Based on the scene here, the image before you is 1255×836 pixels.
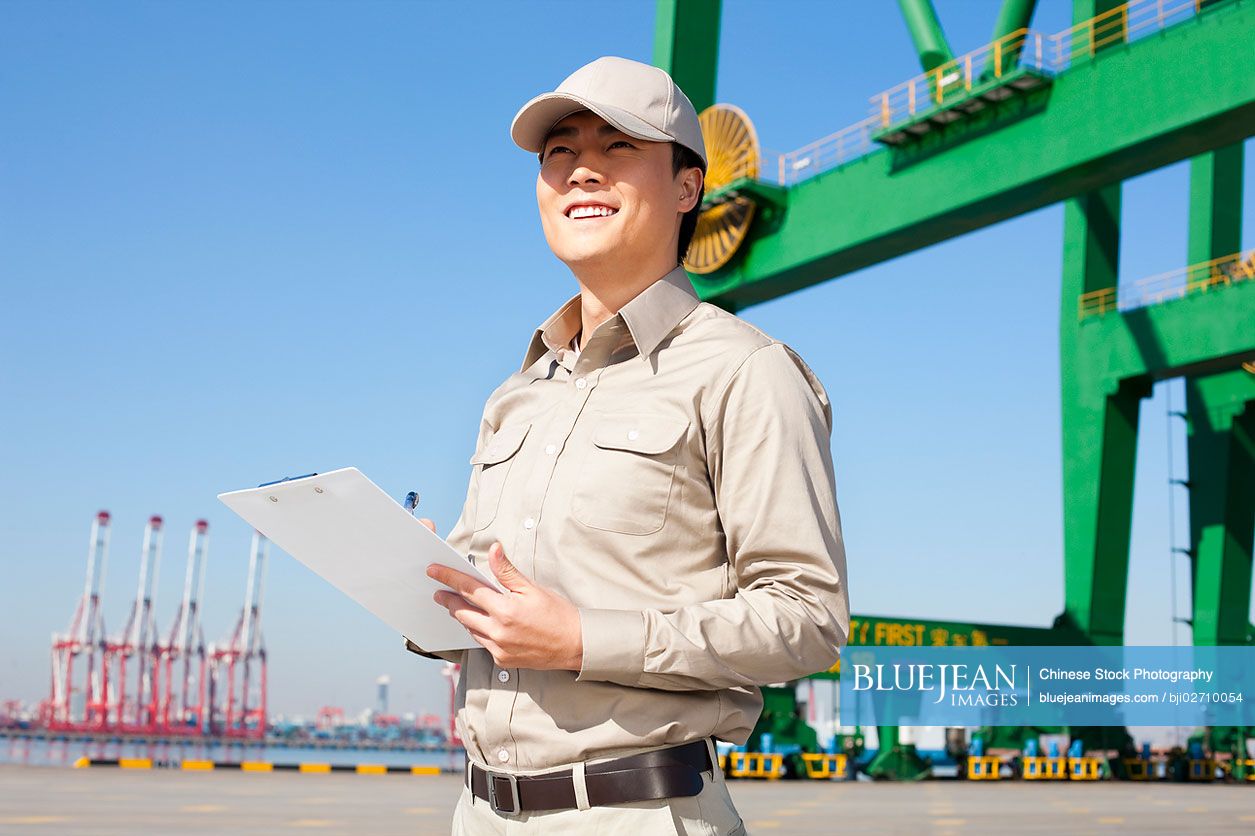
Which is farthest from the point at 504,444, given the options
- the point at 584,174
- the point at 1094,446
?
the point at 1094,446

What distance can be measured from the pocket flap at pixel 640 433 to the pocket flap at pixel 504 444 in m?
0.20

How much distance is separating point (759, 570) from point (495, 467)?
1.65 feet

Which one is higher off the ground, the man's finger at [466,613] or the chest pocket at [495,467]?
the chest pocket at [495,467]

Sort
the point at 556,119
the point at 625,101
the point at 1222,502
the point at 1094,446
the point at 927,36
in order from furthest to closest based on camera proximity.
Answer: the point at 1222,502, the point at 1094,446, the point at 927,36, the point at 556,119, the point at 625,101

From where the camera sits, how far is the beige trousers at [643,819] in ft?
5.08

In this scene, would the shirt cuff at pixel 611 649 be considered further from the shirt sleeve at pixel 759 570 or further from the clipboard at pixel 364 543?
the clipboard at pixel 364 543

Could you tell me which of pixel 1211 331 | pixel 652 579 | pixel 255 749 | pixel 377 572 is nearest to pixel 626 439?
pixel 652 579

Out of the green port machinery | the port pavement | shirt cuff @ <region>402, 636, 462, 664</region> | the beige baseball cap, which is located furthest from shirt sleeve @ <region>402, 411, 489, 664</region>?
the green port machinery

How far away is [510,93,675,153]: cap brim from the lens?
1.73 metres

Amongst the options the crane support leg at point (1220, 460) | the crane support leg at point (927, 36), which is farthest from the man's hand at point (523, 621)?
the crane support leg at point (1220, 460)

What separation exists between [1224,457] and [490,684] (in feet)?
77.9

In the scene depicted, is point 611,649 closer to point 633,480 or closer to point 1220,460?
point 633,480

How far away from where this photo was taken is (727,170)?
48.2ft

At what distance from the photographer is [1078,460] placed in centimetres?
1959
